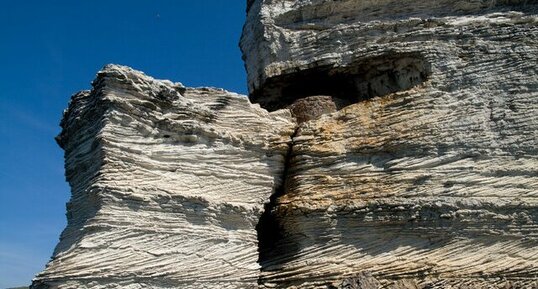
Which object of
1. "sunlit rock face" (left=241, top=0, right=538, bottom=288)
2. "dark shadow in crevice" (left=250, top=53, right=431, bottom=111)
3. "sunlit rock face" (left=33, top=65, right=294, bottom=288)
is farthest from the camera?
"dark shadow in crevice" (left=250, top=53, right=431, bottom=111)

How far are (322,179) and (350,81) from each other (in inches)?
115

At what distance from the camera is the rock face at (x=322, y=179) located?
9031mm

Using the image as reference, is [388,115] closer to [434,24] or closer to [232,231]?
[434,24]

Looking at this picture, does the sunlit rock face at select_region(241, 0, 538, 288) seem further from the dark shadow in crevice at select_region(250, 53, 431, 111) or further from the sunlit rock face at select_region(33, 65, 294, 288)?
the sunlit rock face at select_region(33, 65, 294, 288)

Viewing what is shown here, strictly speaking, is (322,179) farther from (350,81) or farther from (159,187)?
(350,81)

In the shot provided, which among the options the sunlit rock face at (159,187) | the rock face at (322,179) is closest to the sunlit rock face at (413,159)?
the rock face at (322,179)

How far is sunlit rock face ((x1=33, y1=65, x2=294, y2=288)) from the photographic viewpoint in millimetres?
8656

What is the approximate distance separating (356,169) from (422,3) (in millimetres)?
4337

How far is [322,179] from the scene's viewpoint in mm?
10641

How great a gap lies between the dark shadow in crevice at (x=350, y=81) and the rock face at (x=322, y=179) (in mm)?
74

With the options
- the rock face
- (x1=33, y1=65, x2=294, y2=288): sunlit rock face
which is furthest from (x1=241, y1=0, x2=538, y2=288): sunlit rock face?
(x1=33, y1=65, x2=294, y2=288): sunlit rock face

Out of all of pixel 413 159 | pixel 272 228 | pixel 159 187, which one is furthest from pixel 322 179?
pixel 159 187

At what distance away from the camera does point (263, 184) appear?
10.5 meters

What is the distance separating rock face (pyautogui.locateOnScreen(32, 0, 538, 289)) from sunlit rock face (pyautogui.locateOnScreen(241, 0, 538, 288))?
0.9 inches
